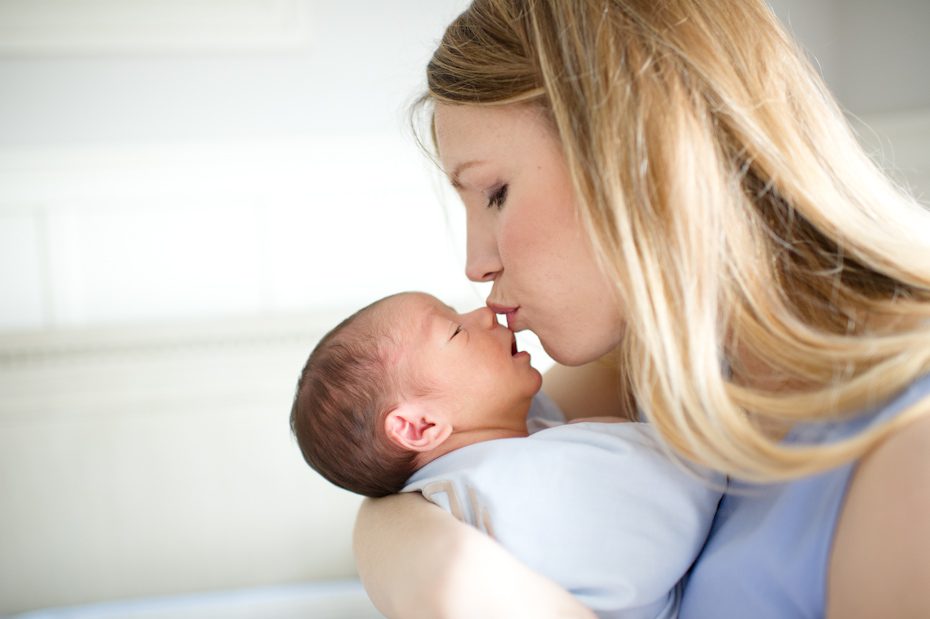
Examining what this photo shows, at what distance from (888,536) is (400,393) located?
59cm

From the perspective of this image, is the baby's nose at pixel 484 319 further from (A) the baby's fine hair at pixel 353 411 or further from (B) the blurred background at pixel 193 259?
Answer: (B) the blurred background at pixel 193 259

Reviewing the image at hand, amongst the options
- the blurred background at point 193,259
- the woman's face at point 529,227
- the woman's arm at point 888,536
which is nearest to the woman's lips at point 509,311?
the woman's face at point 529,227

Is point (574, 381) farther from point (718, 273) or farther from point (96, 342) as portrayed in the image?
point (96, 342)

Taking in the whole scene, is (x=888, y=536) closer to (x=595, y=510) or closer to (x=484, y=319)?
(x=595, y=510)

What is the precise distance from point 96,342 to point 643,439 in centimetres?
142

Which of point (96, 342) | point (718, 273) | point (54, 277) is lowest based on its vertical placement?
point (96, 342)

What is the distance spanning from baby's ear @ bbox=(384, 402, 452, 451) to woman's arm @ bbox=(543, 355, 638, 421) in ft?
1.03

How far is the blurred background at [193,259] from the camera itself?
1.86 m

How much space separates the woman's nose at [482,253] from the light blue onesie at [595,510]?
8.6 inches

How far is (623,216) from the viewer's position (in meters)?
0.80

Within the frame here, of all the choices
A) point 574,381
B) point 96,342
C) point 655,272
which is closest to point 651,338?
point 655,272

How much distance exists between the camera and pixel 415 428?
1.04m

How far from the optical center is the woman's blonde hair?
78 centimetres

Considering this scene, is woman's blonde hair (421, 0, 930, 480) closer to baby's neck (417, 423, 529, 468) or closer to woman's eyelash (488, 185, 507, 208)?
woman's eyelash (488, 185, 507, 208)
